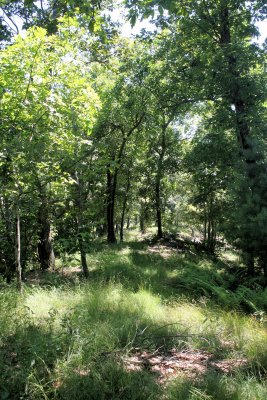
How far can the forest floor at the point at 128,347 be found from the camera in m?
2.88

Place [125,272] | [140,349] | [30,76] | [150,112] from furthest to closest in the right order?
[150,112] → [125,272] → [30,76] → [140,349]

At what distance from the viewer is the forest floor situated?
2885mm

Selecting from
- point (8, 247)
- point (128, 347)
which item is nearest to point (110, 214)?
point (8, 247)

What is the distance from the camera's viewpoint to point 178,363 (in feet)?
11.5

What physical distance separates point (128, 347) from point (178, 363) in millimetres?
615

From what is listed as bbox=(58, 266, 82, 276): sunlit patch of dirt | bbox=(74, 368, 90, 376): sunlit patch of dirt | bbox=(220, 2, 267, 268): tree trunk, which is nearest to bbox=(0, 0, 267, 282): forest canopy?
bbox=(220, 2, 267, 268): tree trunk

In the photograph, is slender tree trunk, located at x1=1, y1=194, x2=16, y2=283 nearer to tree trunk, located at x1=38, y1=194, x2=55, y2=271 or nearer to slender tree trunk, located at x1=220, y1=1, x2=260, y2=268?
tree trunk, located at x1=38, y1=194, x2=55, y2=271

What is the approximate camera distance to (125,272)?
26.9 ft

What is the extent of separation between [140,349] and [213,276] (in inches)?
172

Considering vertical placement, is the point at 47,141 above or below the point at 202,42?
below

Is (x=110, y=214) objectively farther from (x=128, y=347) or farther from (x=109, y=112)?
(x=128, y=347)

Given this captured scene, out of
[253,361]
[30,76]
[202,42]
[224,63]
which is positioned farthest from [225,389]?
[202,42]

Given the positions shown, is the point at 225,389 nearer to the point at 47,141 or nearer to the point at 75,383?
the point at 75,383

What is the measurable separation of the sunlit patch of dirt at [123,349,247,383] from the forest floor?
1cm
